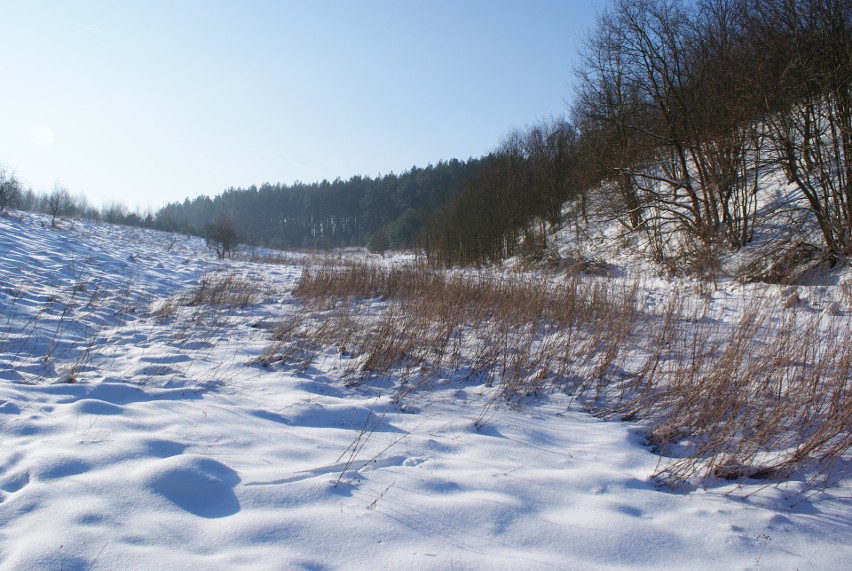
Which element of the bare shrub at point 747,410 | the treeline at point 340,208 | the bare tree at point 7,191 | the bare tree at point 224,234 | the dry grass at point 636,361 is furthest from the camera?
the treeline at point 340,208

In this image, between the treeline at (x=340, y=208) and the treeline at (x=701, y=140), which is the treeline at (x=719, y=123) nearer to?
the treeline at (x=701, y=140)

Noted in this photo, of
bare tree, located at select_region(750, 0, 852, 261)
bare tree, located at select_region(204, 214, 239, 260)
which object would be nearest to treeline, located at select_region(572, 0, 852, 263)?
bare tree, located at select_region(750, 0, 852, 261)

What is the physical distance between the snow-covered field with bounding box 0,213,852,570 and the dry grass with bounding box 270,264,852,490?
0.20 meters

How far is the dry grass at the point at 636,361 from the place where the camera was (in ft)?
8.04

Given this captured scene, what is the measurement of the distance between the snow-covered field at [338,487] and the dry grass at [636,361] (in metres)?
0.20

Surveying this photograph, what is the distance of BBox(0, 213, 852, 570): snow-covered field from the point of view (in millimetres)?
1592

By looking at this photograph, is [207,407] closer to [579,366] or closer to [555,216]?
[579,366]

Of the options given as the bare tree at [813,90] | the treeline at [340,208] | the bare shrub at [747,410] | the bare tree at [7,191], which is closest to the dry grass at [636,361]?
the bare shrub at [747,410]

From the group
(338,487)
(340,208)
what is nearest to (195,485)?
(338,487)

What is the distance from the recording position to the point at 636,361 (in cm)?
423

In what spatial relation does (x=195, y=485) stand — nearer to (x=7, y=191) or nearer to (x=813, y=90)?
(x=813, y=90)

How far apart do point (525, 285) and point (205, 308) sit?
4.90 m

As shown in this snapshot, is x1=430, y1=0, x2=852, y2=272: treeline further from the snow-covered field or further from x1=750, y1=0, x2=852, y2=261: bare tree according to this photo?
the snow-covered field

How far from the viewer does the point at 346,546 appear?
1.62 m
